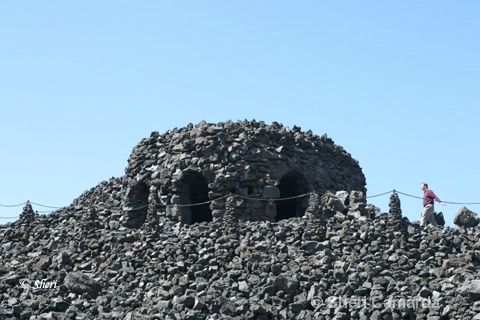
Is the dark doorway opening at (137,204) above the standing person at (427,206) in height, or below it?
above

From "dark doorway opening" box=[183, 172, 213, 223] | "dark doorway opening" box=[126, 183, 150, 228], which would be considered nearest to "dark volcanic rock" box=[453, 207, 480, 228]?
"dark doorway opening" box=[183, 172, 213, 223]

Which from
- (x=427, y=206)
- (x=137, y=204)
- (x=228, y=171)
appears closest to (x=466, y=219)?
(x=427, y=206)

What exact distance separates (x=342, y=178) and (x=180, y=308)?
11.8 meters

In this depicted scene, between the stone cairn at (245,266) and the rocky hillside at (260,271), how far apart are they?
4cm

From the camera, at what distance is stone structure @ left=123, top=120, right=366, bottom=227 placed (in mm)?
30906

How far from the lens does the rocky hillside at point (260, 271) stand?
22.8 m

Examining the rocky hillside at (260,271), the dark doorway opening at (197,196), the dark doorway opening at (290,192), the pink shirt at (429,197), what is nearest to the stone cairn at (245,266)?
the rocky hillside at (260,271)

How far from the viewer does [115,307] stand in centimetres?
2430

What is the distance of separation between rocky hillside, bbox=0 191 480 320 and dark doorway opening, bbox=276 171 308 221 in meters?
2.76

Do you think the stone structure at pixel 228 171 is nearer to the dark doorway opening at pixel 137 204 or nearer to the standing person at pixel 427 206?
the dark doorway opening at pixel 137 204

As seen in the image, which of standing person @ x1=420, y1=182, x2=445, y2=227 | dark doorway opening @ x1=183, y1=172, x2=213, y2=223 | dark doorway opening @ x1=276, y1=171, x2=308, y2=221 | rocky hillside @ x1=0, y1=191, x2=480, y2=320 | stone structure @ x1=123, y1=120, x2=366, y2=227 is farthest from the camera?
dark doorway opening @ x1=276, y1=171, x2=308, y2=221

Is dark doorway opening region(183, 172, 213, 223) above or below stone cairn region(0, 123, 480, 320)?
above

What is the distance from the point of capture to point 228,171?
102ft

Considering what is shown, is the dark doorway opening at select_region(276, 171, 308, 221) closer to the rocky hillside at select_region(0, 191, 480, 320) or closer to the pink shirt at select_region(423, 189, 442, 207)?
the rocky hillside at select_region(0, 191, 480, 320)
